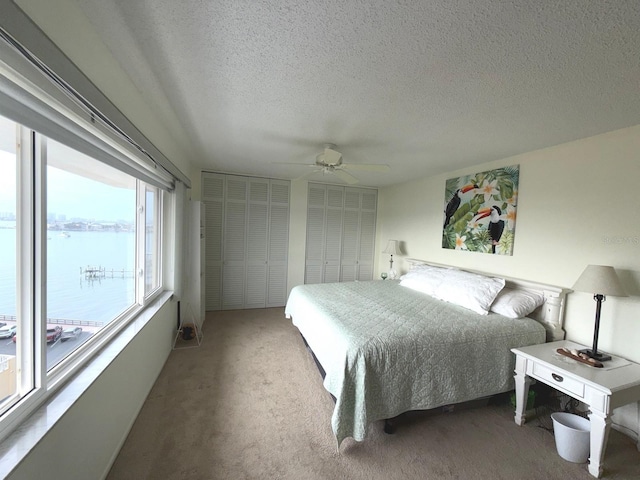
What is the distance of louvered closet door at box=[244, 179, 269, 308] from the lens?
4461 millimetres

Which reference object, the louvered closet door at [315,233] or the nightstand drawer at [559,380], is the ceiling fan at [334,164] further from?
the nightstand drawer at [559,380]

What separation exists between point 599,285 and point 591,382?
0.67 m

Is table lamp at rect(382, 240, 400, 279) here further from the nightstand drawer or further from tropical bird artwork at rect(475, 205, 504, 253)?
the nightstand drawer

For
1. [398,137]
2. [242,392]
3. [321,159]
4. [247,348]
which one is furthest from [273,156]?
[242,392]

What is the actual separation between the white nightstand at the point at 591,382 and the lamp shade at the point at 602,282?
516 mm

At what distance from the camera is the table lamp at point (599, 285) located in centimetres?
183

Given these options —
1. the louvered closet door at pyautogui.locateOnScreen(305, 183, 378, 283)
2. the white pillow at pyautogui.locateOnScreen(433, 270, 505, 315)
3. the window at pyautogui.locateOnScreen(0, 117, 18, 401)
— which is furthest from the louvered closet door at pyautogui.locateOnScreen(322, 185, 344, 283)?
the window at pyautogui.locateOnScreen(0, 117, 18, 401)

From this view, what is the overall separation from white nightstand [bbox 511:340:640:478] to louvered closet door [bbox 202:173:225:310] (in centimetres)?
395

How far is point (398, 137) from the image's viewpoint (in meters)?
2.42

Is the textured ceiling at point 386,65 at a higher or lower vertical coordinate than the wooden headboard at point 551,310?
higher

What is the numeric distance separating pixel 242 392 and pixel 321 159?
2.25m

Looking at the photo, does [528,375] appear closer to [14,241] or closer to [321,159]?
[321,159]

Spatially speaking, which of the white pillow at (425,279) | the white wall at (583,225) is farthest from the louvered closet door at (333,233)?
the white wall at (583,225)

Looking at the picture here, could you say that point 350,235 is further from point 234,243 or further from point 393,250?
point 234,243
